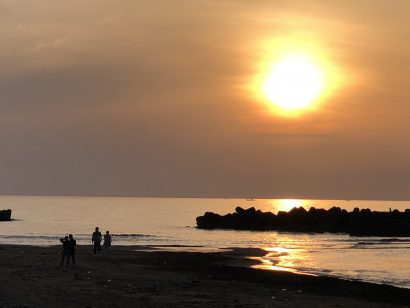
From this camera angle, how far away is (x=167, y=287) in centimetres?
2784

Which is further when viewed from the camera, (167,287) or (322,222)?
(322,222)

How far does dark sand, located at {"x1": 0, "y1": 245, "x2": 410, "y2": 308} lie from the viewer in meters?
23.4

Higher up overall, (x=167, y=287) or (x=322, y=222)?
(x=322, y=222)

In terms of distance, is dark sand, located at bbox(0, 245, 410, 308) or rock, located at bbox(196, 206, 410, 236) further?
rock, located at bbox(196, 206, 410, 236)

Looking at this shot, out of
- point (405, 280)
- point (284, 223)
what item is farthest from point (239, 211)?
point (405, 280)

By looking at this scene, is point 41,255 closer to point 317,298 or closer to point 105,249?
point 105,249

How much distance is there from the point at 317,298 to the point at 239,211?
301ft

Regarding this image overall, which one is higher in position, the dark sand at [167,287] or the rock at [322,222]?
the rock at [322,222]

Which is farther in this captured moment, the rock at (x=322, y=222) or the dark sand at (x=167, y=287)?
the rock at (x=322, y=222)

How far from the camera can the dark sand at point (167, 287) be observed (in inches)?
922

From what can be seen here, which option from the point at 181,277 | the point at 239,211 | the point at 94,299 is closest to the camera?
the point at 94,299

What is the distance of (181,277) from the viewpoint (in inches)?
1283

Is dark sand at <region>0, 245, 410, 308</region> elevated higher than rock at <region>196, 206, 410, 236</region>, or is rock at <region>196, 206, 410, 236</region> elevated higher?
rock at <region>196, 206, 410, 236</region>

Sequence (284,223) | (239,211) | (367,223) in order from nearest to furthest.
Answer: (367,223) → (284,223) → (239,211)
